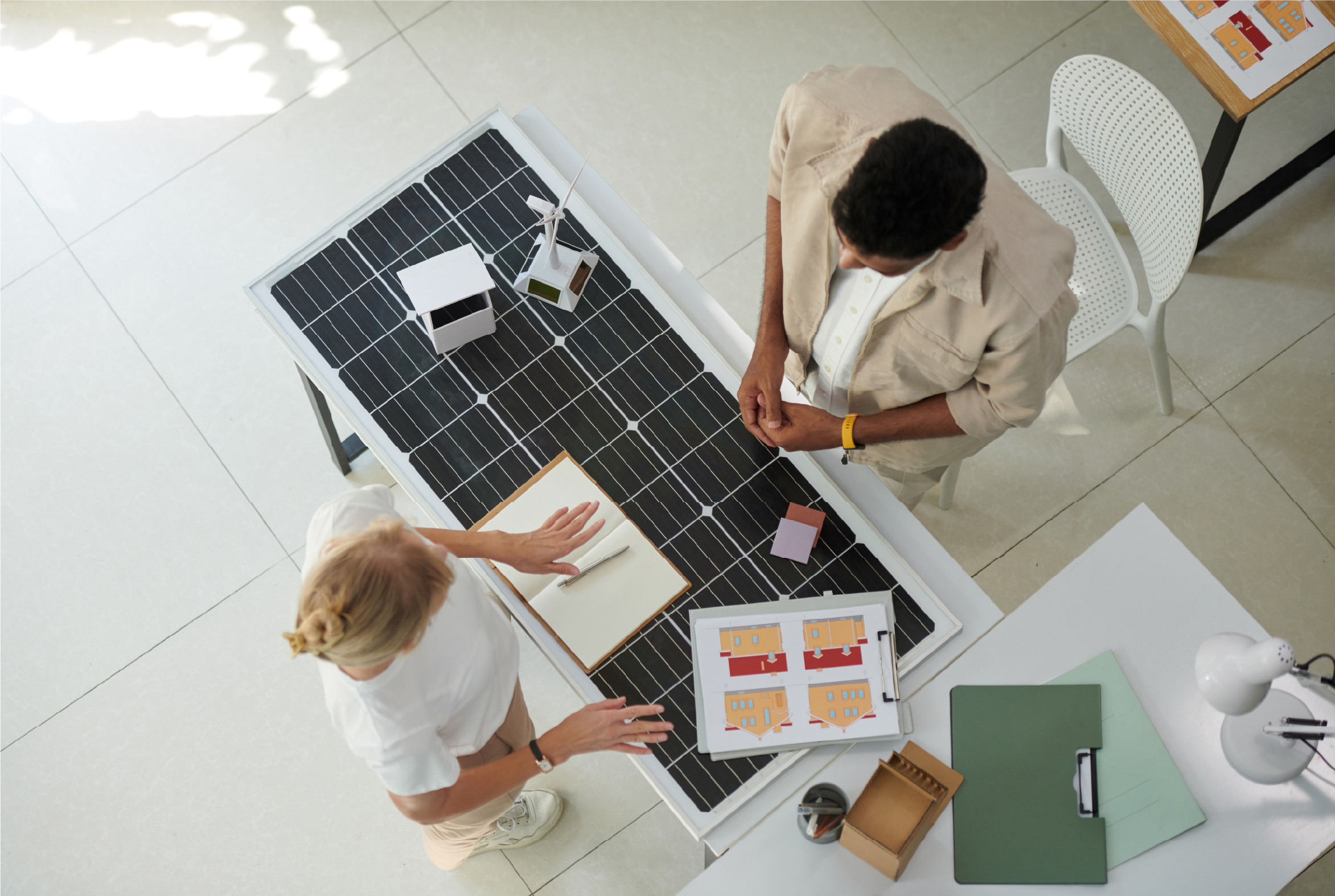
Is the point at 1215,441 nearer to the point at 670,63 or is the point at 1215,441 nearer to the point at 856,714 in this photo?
the point at 856,714

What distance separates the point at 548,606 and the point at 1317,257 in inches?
111

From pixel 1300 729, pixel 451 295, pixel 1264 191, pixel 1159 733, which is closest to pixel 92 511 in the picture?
pixel 451 295

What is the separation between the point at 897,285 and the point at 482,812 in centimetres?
148

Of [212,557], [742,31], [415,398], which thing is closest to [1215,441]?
[742,31]

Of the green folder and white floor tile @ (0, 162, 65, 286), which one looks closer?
the green folder

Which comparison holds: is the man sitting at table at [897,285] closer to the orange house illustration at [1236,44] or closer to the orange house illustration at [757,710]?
the orange house illustration at [757,710]

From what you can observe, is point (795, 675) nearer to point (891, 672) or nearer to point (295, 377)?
point (891, 672)

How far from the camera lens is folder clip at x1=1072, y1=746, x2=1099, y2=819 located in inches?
73.7

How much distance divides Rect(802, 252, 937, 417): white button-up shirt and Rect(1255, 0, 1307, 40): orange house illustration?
1.70 meters

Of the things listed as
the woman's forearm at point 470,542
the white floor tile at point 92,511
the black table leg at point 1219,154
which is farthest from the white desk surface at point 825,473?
the white floor tile at point 92,511

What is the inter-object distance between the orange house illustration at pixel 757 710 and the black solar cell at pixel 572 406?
79mm

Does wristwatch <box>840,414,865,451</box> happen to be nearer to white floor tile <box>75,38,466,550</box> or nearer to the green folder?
the green folder

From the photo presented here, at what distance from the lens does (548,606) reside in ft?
6.49

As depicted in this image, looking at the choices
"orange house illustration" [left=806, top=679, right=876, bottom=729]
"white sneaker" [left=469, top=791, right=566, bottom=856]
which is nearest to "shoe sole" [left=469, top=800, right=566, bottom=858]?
"white sneaker" [left=469, top=791, right=566, bottom=856]
